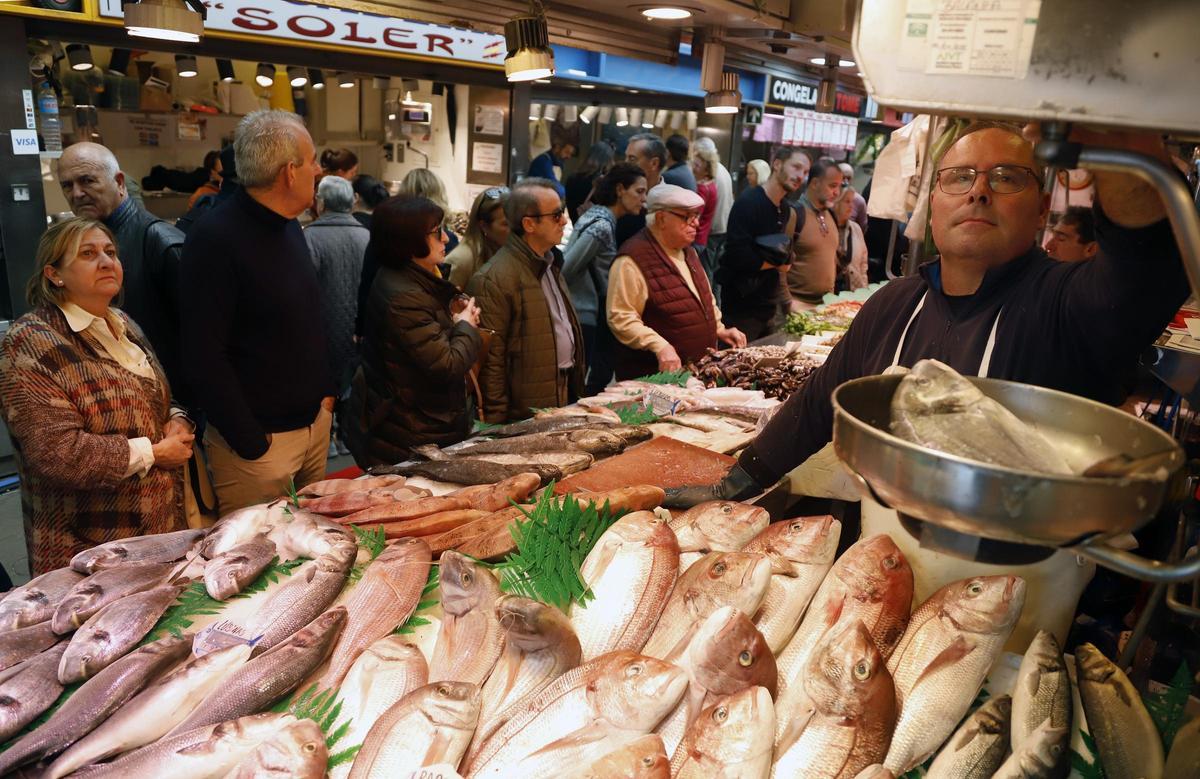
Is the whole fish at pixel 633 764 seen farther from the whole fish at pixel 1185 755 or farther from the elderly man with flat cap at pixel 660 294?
the elderly man with flat cap at pixel 660 294

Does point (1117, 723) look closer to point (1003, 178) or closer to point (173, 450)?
point (1003, 178)

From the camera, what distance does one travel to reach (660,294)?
6.11 m

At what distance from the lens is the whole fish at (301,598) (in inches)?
87.1

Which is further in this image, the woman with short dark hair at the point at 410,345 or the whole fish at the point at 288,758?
the woman with short dark hair at the point at 410,345

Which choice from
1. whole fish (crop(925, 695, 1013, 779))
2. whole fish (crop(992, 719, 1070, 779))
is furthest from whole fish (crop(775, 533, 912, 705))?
whole fish (crop(992, 719, 1070, 779))

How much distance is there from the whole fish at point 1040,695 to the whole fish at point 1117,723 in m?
0.07

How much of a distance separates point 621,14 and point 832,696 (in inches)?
282

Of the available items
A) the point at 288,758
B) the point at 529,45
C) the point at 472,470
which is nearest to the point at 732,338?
the point at 529,45

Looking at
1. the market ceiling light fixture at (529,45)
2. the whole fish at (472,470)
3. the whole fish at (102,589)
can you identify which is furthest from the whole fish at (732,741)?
the market ceiling light fixture at (529,45)

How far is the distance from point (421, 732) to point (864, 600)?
3.36 feet

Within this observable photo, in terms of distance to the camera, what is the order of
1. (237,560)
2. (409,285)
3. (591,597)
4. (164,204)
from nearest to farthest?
(591,597), (237,560), (409,285), (164,204)

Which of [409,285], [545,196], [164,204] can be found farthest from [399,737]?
[164,204]

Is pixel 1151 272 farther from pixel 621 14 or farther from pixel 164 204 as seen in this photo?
pixel 164 204

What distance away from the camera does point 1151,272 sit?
1.76 meters
